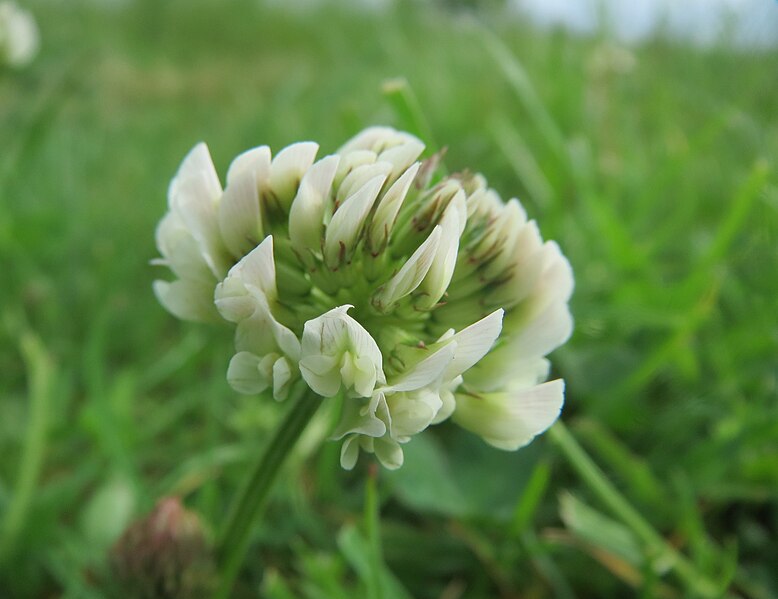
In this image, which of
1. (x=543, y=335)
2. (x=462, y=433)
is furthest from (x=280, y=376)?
(x=462, y=433)

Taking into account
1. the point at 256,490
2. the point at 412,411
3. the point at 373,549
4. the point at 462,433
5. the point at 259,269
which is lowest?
the point at 462,433

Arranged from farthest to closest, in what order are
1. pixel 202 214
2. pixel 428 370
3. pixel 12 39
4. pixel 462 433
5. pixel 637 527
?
1. pixel 12 39
2. pixel 462 433
3. pixel 637 527
4. pixel 202 214
5. pixel 428 370

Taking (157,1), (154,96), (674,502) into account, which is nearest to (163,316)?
(674,502)

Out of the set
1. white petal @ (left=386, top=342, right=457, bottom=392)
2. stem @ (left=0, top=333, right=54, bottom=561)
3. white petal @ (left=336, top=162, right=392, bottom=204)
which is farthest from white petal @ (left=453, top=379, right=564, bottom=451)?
stem @ (left=0, top=333, right=54, bottom=561)

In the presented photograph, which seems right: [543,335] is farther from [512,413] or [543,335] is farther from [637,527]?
[637,527]

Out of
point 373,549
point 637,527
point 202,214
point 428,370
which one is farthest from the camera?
point 637,527

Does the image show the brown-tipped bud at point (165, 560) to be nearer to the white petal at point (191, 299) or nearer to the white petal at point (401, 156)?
the white petal at point (191, 299)
